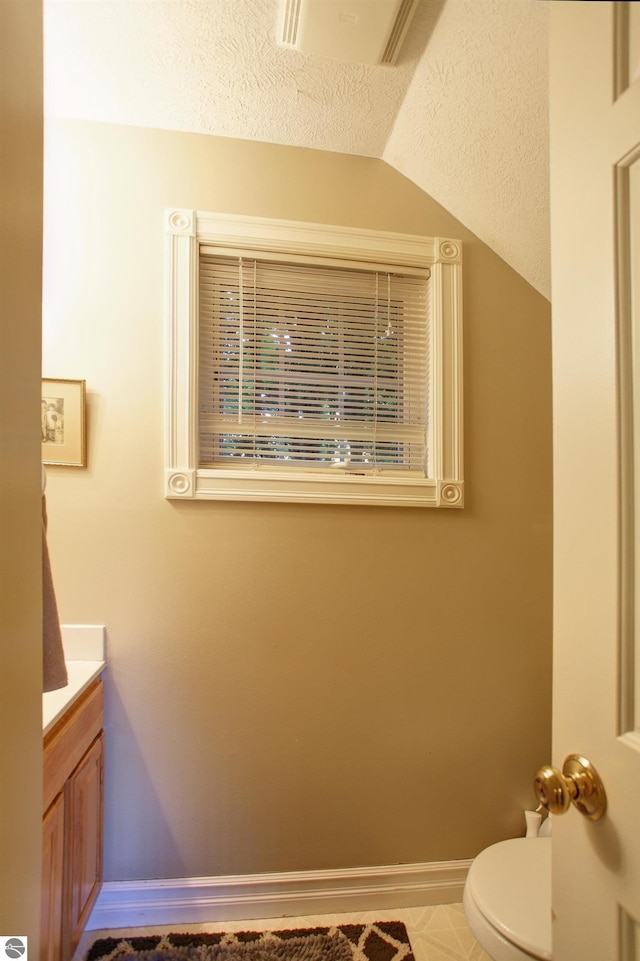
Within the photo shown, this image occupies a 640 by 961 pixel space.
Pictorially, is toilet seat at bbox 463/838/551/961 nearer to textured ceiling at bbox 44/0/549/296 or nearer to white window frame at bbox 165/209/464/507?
white window frame at bbox 165/209/464/507

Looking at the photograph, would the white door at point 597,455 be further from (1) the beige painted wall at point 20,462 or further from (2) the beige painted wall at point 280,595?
(2) the beige painted wall at point 280,595

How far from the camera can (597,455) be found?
0.50 m

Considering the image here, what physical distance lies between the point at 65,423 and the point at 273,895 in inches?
68.2

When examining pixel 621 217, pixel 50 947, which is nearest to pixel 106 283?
pixel 621 217

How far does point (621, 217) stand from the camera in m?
0.47

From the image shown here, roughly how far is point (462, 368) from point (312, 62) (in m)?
1.02

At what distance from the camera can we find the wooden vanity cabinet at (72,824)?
39.0 inches

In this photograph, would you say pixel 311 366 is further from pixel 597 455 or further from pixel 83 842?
pixel 83 842

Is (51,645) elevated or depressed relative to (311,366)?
depressed

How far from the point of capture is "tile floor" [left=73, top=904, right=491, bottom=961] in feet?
4.21

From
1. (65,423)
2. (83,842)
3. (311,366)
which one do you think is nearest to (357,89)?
(311,366)

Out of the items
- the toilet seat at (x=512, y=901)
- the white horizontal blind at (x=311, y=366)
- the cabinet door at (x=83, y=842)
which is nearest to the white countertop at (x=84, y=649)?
the cabinet door at (x=83, y=842)

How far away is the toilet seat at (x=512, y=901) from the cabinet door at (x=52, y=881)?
1024 millimetres

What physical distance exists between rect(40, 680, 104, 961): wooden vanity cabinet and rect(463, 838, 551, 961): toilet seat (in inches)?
40.9
